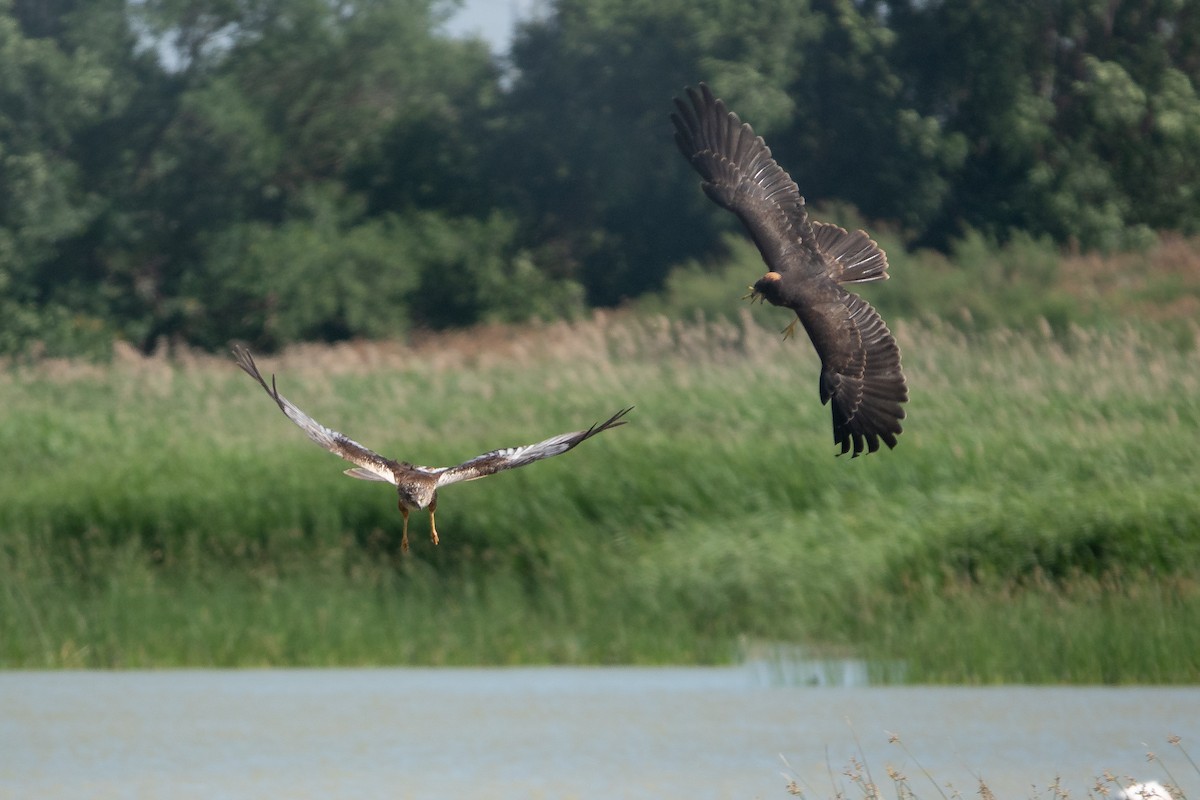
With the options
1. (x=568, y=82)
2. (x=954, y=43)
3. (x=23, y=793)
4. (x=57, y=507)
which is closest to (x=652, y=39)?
(x=568, y=82)

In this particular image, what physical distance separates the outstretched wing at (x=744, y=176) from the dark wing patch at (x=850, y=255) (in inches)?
3.5

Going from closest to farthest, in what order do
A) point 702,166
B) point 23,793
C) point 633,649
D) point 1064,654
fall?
point 702,166, point 23,793, point 1064,654, point 633,649

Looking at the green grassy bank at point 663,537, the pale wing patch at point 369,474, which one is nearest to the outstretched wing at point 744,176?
the pale wing patch at point 369,474

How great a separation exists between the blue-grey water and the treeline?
2077 centimetres

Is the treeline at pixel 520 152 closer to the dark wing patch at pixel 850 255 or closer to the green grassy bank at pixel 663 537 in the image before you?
the green grassy bank at pixel 663 537

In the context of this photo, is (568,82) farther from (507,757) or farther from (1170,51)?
(507,757)

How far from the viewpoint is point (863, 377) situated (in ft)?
23.4

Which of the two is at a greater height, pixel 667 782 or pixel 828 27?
pixel 828 27

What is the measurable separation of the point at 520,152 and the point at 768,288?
114ft

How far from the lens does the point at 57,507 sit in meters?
18.0

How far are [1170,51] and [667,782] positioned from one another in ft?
94.0

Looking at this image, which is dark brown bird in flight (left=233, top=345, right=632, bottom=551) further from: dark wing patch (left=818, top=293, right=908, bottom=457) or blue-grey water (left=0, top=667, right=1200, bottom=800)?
blue-grey water (left=0, top=667, right=1200, bottom=800)

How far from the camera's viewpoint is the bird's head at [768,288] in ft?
22.0

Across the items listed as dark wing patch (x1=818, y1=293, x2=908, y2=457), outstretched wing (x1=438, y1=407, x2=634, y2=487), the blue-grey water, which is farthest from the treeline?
outstretched wing (x1=438, y1=407, x2=634, y2=487)
